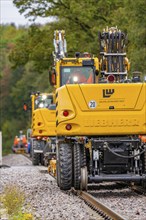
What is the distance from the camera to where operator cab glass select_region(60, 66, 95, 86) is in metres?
25.3

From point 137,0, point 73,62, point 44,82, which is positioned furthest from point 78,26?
point 44,82

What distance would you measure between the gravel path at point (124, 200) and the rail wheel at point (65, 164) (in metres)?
0.66

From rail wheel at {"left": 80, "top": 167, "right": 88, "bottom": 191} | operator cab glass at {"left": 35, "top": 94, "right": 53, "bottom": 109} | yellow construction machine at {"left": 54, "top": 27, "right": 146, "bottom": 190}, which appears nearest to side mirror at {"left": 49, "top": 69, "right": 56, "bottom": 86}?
yellow construction machine at {"left": 54, "top": 27, "right": 146, "bottom": 190}

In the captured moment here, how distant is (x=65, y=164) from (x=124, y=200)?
208cm

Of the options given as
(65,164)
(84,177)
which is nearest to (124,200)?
(84,177)

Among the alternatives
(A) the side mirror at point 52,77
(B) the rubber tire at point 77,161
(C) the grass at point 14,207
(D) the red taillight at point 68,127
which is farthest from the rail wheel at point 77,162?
(A) the side mirror at point 52,77

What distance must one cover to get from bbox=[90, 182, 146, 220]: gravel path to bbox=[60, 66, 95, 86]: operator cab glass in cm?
538

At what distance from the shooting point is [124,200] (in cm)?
1639

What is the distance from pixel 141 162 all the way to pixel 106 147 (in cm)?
84

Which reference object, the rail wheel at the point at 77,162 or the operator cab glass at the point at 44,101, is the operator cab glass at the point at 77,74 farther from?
the operator cab glass at the point at 44,101

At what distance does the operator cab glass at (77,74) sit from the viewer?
25328 mm

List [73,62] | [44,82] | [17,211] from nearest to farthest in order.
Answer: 1. [17,211]
2. [73,62]
3. [44,82]

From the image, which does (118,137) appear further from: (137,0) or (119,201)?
(137,0)

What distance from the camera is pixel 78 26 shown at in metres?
53.6
